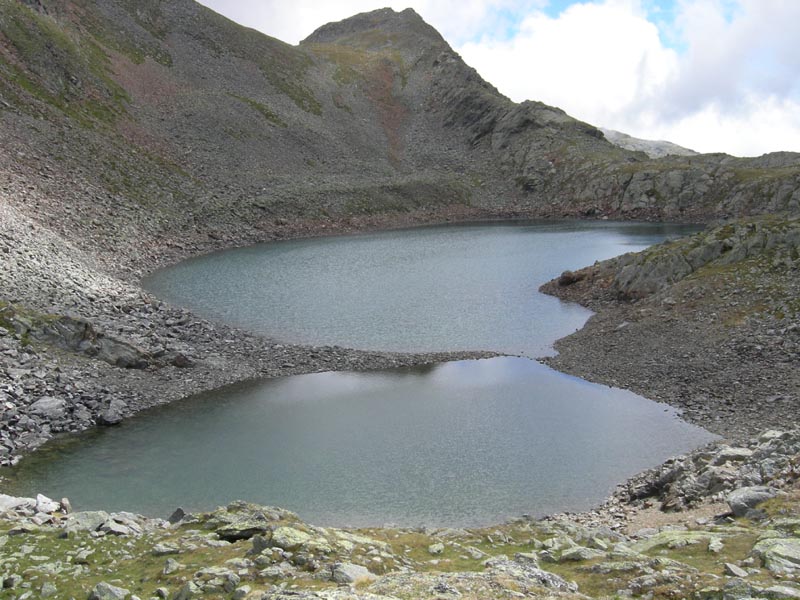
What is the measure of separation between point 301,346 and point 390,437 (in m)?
16.3

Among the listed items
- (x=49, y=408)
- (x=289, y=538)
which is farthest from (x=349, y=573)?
(x=49, y=408)

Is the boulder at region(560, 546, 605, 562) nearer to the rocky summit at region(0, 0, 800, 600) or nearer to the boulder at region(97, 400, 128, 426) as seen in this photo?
the rocky summit at region(0, 0, 800, 600)

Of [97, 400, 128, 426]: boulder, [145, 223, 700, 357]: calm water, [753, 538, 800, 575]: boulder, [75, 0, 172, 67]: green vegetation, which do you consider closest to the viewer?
[753, 538, 800, 575]: boulder

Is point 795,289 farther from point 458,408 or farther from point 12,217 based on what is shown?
point 12,217

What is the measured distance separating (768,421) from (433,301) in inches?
1373

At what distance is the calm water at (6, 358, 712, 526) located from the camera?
27828 millimetres

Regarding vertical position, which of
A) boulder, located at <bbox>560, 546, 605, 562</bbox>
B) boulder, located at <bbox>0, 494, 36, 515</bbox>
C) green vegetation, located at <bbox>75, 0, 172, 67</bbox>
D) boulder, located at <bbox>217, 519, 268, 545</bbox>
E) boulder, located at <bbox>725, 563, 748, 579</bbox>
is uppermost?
green vegetation, located at <bbox>75, 0, 172, 67</bbox>

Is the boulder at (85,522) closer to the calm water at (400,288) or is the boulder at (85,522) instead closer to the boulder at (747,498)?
the boulder at (747,498)

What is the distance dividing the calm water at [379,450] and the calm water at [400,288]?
9986 mm

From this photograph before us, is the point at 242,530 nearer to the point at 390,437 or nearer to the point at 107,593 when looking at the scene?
the point at 107,593

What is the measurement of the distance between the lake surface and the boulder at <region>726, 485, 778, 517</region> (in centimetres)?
701

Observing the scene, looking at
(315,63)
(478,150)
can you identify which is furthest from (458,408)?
(315,63)

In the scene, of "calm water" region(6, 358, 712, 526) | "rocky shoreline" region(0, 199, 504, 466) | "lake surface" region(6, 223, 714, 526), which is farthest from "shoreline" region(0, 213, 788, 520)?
"calm water" region(6, 358, 712, 526)

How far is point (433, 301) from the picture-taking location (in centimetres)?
6366
